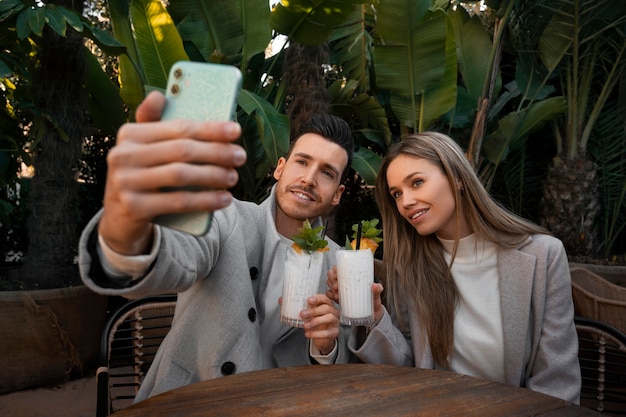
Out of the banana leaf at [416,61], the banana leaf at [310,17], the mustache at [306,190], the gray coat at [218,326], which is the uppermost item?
the banana leaf at [310,17]

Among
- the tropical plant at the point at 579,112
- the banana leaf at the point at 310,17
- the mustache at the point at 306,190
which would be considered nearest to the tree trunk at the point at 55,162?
the banana leaf at the point at 310,17

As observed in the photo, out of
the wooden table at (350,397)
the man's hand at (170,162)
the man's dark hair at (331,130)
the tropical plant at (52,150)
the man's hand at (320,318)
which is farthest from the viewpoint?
the tropical plant at (52,150)

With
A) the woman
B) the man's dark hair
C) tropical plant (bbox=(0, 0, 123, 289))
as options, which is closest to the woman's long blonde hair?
the woman

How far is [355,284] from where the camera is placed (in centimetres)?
160

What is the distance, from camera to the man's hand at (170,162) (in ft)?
2.26

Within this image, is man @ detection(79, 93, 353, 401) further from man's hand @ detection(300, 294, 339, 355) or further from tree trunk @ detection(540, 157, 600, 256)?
tree trunk @ detection(540, 157, 600, 256)

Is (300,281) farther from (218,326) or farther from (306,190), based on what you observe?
(306,190)

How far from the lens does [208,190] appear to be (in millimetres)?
723

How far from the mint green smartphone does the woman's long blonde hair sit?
1.31 m

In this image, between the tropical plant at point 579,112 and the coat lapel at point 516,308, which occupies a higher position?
the tropical plant at point 579,112

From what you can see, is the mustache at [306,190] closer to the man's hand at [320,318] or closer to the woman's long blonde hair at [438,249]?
the woman's long blonde hair at [438,249]

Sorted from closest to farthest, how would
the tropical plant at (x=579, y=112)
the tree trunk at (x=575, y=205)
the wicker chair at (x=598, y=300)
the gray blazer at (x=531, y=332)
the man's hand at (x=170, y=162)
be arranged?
the man's hand at (x=170, y=162) < the gray blazer at (x=531, y=332) < the wicker chair at (x=598, y=300) < the tropical plant at (x=579, y=112) < the tree trunk at (x=575, y=205)

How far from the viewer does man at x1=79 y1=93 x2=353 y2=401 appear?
70cm

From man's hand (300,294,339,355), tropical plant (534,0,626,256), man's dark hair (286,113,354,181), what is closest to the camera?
man's hand (300,294,339,355)
